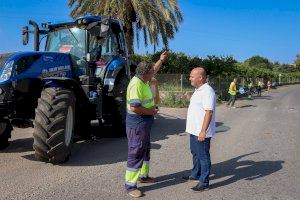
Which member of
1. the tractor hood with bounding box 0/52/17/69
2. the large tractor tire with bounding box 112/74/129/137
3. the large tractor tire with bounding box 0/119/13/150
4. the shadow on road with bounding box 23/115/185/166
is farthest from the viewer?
the large tractor tire with bounding box 112/74/129/137

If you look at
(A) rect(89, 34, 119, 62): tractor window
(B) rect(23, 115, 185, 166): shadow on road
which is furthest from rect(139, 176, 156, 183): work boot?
(A) rect(89, 34, 119, 62): tractor window

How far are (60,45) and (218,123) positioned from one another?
22.6ft

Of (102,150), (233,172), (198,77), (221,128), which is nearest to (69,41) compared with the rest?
(102,150)

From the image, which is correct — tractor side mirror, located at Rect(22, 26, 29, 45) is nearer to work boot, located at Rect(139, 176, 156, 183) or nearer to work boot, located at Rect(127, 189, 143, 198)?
work boot, located at Rect(139, 176, 156, 183)

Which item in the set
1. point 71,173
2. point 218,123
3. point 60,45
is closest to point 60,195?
point 71,173

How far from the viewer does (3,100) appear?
23.1 feet

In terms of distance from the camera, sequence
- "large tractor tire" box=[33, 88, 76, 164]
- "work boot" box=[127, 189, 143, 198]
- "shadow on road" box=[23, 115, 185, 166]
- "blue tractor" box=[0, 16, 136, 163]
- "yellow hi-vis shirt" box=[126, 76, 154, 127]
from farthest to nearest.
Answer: "shadow on road" box=[23, 115, 185, 166]
"blue tractor" box=[0, 16, 136, 163]
"large tractor tire" box=[33, 88, 76, 164]
"yellow hi-vis shirt" box=[126, 76, 154, 127]
"work boot" box=[127, 189, 143, 198]

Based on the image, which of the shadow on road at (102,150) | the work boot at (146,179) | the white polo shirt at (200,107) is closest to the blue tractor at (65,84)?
the shadow on road at (102,150)

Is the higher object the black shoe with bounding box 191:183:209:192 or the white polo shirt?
the white polo shirt

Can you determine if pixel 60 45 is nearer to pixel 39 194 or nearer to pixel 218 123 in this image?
pixel 39 194

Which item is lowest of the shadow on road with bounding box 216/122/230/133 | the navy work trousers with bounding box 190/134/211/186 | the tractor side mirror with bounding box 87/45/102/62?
the shadow on road with bounding box 216/122/230/133

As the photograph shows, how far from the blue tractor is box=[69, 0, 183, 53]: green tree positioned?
12.6 meters

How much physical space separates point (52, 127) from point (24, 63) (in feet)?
4.77

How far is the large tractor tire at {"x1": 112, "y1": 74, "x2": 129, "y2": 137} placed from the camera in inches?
385
